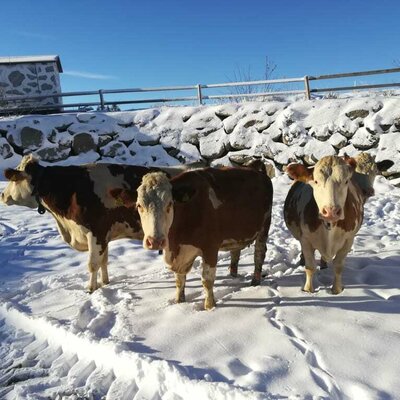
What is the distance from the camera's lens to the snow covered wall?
9.66 metres

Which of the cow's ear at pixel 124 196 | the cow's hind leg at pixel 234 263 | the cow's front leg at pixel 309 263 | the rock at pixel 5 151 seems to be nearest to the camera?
the cow's ear at pixel 124 196

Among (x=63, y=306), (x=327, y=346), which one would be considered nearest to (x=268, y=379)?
(x=327, y=346)

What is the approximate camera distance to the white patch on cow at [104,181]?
4332 millimetres

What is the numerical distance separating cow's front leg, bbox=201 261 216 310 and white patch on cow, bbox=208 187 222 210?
0.53 m

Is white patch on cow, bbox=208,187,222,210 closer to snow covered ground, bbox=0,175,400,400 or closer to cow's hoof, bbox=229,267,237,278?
snow covered ground, bbox=0,175,400,400

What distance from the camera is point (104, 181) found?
14.6 feet

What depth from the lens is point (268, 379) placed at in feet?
8.38

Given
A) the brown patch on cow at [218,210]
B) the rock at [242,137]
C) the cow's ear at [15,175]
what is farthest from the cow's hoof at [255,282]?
the rock at [242,137]

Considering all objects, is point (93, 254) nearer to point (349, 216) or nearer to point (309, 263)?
point (309, 263)

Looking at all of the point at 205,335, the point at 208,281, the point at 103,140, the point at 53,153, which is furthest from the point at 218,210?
the point at 53,153

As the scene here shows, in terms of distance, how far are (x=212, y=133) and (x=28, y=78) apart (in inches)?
430

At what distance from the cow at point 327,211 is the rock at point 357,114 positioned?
20.1ft

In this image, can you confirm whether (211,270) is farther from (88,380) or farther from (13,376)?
(13,376)

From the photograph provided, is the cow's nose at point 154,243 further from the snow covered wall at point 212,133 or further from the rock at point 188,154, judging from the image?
the rock at point 188,154
